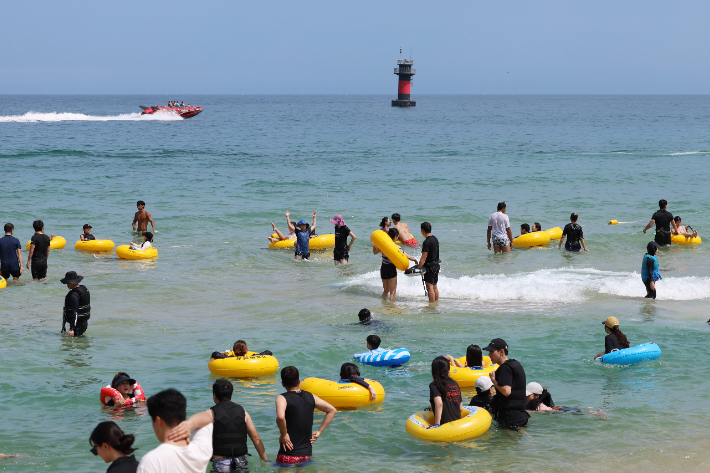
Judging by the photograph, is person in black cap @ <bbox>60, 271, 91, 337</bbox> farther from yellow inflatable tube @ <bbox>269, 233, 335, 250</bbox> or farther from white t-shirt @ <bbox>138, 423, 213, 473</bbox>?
yellow inflatable tube @ <bbox>269, 233, 335, 250</bbox>

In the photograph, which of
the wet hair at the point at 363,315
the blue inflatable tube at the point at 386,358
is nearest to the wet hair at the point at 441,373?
the blue inflatable tube at the point at 386,358

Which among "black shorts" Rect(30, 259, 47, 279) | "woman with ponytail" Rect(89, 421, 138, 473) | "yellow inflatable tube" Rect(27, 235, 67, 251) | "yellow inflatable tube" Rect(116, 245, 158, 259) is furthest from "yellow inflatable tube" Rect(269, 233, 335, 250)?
"woman with ponytail" Rect(89, 421, 138, 473)

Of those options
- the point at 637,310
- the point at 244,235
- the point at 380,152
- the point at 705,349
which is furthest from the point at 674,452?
the point at 380,152

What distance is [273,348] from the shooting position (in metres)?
11.3

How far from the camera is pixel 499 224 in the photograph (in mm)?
18984

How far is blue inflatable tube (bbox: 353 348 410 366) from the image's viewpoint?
1001cm

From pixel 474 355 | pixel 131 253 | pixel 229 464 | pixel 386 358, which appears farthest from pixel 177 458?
Answer: pixel 131 253

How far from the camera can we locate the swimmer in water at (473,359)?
858 centimetres

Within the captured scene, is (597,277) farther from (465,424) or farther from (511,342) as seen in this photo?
(465,424)

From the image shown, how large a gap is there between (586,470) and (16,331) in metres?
9.63

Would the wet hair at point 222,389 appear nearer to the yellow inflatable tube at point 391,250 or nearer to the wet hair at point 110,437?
the wet hair at point 110,437

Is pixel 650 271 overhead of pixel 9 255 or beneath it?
overhead

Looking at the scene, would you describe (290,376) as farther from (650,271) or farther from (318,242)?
(318,242)

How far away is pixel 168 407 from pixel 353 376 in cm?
439
